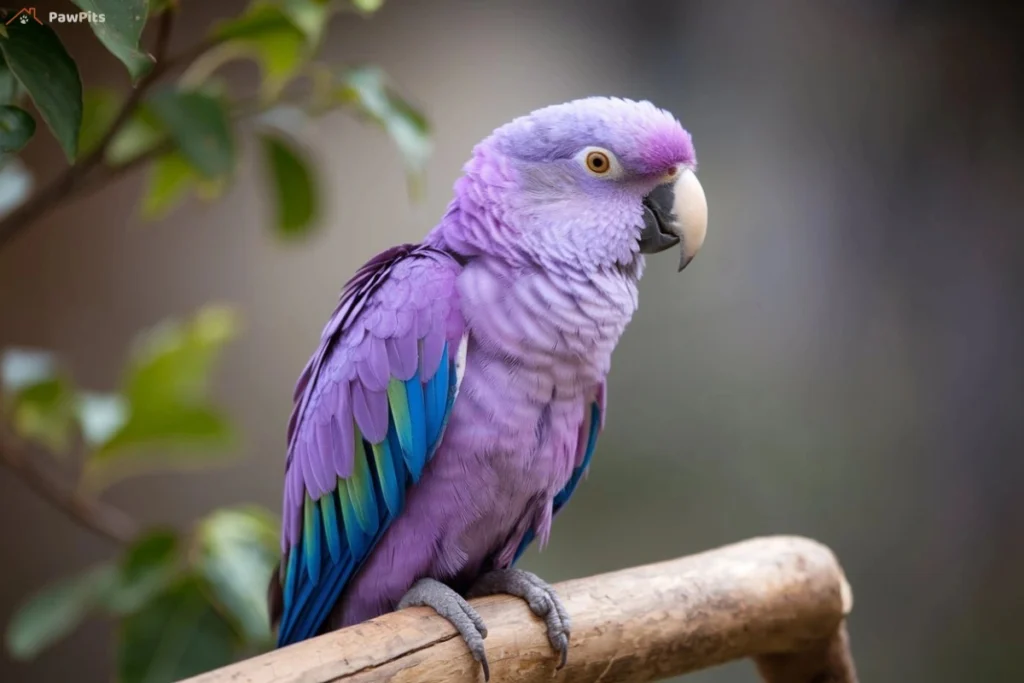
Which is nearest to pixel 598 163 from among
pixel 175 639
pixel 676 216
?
pixel 676 216

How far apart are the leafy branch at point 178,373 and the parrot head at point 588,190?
388 mm

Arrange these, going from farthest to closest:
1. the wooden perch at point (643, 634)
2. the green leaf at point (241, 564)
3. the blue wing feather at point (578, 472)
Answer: the green leaf at point (241, 564)
the blue wing feather at point (578, 472)
the wooden perch at point (643, 634)

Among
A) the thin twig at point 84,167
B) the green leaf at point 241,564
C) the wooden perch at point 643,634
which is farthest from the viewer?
the green leaf at point 241,564

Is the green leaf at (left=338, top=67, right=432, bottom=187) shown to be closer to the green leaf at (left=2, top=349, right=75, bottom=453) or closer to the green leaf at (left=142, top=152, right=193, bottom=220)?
the green leaf at (left=142, top=152, right=193, bottom=220)

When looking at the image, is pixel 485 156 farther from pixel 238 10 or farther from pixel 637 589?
pixel 238 10

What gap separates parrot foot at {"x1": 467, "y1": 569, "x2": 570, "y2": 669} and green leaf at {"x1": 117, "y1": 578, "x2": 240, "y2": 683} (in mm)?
626

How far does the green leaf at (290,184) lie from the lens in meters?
1.60

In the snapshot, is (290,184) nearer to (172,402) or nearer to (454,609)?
(172,402)

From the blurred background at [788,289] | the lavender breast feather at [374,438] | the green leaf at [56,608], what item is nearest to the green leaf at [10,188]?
the blurred background at [788,289]

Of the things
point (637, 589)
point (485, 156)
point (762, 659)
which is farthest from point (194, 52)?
point (762, 659)

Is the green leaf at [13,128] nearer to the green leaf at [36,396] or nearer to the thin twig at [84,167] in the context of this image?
the thin twig at [84,167]

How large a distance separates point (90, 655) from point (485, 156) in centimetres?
187

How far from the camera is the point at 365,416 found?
0.97 m

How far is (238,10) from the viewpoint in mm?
2061
